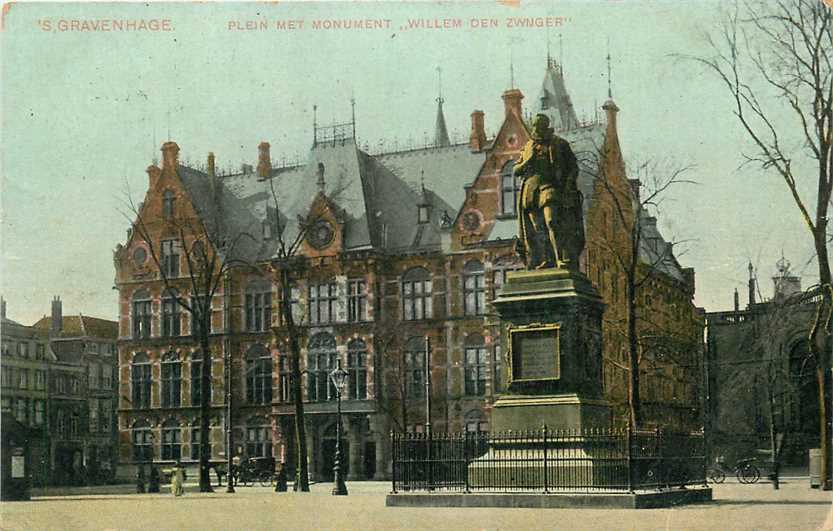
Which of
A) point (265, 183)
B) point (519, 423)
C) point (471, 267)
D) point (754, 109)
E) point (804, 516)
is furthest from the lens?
point (265, 183)

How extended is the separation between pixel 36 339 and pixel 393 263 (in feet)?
71.2

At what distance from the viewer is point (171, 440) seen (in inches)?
2053

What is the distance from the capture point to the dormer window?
164 ft

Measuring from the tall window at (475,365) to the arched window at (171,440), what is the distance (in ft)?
41.1

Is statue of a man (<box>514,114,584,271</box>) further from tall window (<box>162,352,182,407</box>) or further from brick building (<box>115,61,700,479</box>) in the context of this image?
tall window (<box>162,352,182,407</box>)

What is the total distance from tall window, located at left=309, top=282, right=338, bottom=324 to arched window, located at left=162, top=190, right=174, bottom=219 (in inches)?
253

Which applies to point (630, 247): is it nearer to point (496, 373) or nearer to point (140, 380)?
point (496, 373)

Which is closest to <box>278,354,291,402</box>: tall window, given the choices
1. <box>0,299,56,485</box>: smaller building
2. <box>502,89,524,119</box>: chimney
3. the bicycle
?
<box>0,299,56,485</box>: smaller building

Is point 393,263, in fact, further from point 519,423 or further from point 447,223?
point 519,423

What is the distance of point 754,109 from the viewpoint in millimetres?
26328

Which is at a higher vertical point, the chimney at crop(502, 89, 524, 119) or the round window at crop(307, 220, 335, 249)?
the chimney at crop(502, 89, 524, 119)

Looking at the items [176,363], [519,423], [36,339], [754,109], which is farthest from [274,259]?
[519,423]

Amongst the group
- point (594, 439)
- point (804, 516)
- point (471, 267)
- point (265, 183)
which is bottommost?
point (804, 516)

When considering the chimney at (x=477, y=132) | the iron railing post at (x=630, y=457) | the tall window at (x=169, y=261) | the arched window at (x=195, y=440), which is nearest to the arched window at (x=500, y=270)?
the chimney at (x=477, y=132)
